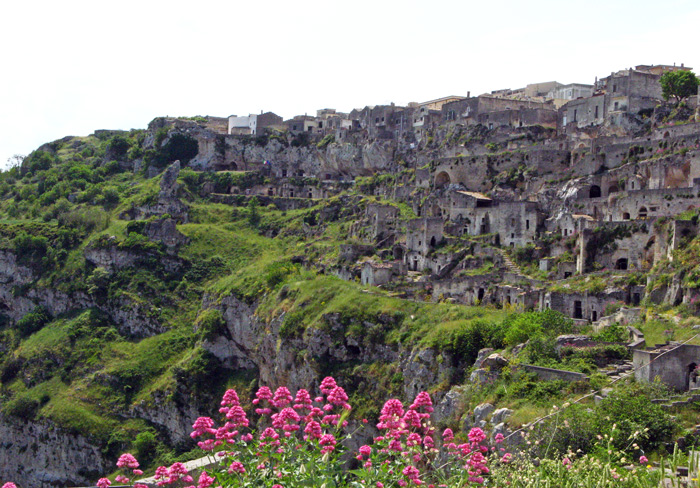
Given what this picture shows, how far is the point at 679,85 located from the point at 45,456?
53167 millimetres

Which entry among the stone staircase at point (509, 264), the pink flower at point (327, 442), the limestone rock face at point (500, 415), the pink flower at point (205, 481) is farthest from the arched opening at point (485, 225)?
the pink flower at point (205, 481)

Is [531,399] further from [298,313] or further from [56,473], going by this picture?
[56,473]

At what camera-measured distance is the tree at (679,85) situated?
5722cm

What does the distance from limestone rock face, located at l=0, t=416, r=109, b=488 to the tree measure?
47968 mm

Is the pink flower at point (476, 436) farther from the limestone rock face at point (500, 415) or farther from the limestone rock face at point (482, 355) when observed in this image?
the limestone rock face at point (482, 355)

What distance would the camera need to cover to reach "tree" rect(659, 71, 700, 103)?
57.2 metres

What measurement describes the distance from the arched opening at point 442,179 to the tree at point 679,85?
55.9 feet

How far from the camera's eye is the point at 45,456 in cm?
5659

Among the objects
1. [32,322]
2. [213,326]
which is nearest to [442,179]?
[213,326]

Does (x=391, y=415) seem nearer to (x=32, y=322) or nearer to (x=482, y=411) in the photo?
(x=482, y=411)

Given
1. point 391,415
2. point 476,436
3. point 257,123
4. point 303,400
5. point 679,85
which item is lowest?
point 476,436

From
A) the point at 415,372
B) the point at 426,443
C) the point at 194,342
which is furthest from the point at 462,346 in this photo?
the point at 194,342

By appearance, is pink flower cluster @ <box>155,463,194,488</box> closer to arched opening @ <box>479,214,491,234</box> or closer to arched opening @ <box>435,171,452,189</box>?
arched opening @ <box>479,214,491,234</box>

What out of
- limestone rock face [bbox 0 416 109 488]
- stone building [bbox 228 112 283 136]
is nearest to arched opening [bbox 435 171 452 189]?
limestone rock face [bbox 0 416 109 488]
